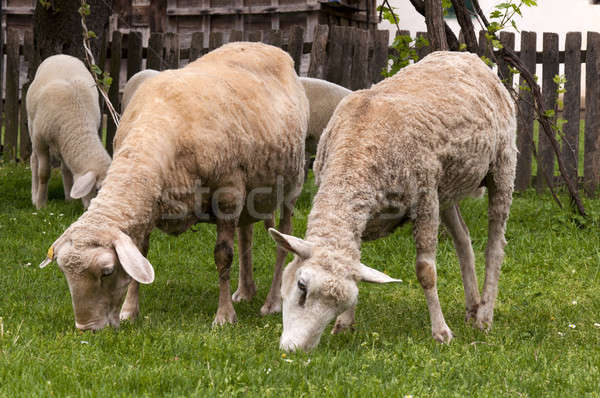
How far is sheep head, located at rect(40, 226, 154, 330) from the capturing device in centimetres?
405

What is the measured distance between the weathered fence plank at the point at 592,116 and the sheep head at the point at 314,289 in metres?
6.64

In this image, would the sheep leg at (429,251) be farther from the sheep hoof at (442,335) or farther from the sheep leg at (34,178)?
the sheep leg at (34,178)

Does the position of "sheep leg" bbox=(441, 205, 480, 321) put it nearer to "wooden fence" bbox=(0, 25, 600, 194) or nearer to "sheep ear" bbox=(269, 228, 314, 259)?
"sheep ear" bbox=(269, 228, 314, 259)

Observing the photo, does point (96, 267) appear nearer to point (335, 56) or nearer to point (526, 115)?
point (335, 56)

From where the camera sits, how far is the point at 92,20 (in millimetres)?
10375

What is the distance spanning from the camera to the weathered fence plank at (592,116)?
9695 millimetres

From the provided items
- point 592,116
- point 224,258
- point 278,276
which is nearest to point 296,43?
point 592,116

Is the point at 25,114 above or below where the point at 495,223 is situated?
above

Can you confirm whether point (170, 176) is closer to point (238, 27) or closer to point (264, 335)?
point (264, 335)

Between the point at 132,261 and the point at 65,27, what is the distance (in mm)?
7080

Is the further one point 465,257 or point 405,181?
point 465,257

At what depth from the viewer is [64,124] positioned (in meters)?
8.84

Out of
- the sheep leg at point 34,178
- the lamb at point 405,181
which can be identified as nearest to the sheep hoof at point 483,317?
the lamb at point 405,181

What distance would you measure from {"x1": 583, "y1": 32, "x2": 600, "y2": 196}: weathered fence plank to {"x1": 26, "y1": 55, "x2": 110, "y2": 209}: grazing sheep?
19.6 ft
